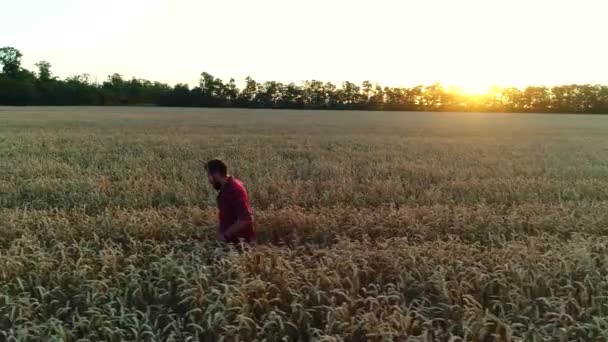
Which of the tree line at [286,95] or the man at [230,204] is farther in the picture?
the tree line at [286,95]

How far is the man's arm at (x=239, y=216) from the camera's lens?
19.1ft

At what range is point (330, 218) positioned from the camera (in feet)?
24.7

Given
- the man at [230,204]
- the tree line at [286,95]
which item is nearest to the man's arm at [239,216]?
the man at [230,204]

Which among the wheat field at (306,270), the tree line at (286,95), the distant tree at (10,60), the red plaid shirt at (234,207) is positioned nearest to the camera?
the wheat field at (306,270)

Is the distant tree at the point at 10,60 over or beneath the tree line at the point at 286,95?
over

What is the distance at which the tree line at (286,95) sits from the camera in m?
97.5

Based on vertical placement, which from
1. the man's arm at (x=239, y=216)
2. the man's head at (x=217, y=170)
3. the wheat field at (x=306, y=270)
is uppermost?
the man's head at (x=217, y=170)

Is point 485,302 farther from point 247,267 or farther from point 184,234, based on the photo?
point 184,234

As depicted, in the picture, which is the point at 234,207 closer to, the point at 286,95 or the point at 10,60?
the point at 286,95

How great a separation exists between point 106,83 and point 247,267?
130 metres

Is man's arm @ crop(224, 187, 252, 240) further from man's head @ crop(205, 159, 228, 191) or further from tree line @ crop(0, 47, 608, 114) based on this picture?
tree line @ crop(0, 47, 608, 114)

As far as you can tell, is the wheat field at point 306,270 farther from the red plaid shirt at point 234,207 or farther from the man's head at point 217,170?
the man's head at point 217,170

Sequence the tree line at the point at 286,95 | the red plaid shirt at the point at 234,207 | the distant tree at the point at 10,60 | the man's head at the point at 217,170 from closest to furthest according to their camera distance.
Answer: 1. the man's head at the point at 217,170
2. the red plaid shirt at the point at 234,207
3. the tree line at the point at 286,95
4. the distant tree at the point at 10,60

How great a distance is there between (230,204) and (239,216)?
0.19 meters
